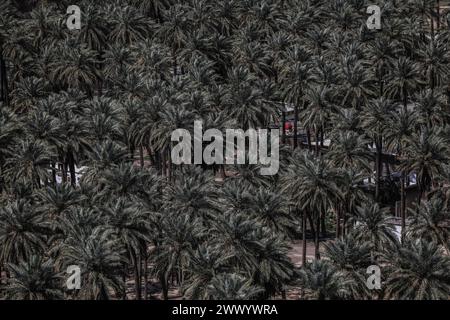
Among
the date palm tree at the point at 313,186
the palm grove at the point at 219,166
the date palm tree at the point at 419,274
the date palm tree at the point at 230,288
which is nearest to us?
the date palm tree at the point at 230,288

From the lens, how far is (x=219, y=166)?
11106 centimetres

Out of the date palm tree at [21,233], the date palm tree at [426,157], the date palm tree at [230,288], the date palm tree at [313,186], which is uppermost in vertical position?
the date palm tree at [426,157]

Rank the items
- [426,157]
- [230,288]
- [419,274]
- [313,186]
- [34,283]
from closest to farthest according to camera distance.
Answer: [230,288] < [34,283] < [419,274] < [313,186] < [426,157]

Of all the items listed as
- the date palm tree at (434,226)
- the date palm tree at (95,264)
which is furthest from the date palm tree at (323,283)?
the date palm tree at (95,264)

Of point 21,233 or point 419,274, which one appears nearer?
point 419,274

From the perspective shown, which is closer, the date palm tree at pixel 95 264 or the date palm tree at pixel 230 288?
the date palm tree at pixel 230 288

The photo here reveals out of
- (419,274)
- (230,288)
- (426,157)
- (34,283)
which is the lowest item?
(230,288)

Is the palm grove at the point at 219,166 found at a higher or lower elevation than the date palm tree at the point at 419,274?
higher

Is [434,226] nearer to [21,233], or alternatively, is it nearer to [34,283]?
[34,283]

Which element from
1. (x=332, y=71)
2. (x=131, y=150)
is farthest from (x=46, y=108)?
(x=332, y=71)

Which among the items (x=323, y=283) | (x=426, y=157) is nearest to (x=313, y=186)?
(x=426, y=157)

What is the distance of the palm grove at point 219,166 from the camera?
8144 centimetres

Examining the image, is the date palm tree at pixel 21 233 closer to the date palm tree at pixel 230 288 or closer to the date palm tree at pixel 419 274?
the date palm tree at pixel 230 288

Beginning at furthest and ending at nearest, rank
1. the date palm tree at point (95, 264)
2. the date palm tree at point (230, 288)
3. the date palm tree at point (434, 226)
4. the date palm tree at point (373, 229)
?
the date palm tree at point (373, 229) → the date palm tree at point (434, 226) → the date palm tree at point (95, 264) → the date palm tree at point (230, 288)
